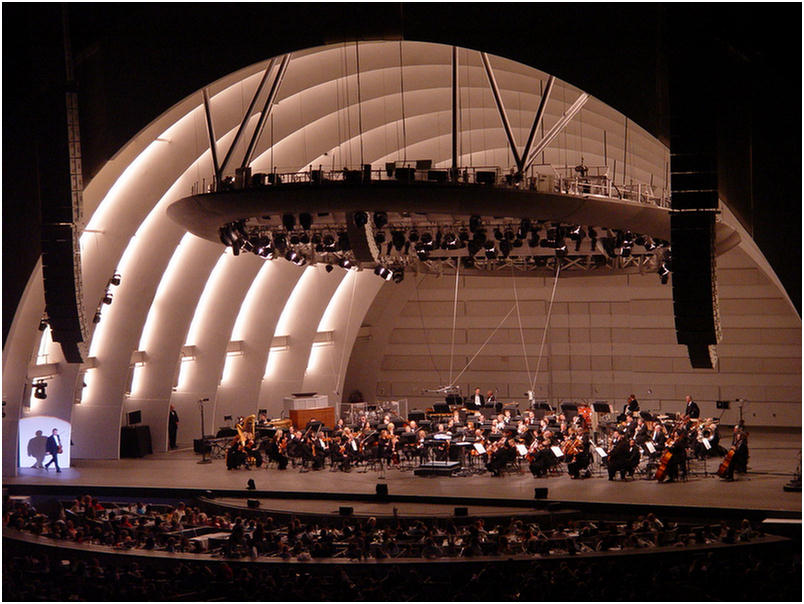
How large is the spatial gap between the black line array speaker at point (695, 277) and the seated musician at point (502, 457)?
8.98 meters

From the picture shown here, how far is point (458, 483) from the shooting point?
22.0 metres

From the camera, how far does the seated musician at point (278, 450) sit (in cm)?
2469

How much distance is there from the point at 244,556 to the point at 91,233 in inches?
477

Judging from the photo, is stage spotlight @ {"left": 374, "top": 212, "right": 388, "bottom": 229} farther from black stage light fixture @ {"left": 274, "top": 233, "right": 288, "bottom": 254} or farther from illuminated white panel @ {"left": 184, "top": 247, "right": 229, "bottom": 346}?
illuminated white panel @ {"left": 184, "top": 247, "right": 229, "bottom": 346}

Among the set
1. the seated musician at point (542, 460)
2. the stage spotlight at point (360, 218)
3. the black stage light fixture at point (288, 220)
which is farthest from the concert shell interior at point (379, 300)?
the stage spotlight at point (360, 218)

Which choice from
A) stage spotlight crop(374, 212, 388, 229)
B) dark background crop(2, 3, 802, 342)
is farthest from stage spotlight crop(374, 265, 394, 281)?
dark background crop(2, 3, 802, 342)

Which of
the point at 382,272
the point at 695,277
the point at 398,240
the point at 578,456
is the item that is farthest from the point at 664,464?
the point at 382,272

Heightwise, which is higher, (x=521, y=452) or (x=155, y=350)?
(x=155, y=350)

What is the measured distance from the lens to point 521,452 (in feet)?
75.3

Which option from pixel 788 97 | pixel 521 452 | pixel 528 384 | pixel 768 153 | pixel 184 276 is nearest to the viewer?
pixel 788 97

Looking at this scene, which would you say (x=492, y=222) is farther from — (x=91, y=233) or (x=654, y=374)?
(x=654, y=374)

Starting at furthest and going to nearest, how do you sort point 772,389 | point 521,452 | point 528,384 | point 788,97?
point 528,384 < point 772,389 < point 521,452 < point 788,97

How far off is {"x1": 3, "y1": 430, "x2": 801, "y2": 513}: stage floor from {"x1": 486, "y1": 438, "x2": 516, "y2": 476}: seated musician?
0.27 m

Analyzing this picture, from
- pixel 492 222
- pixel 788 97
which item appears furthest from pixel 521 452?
pixel 788 97
